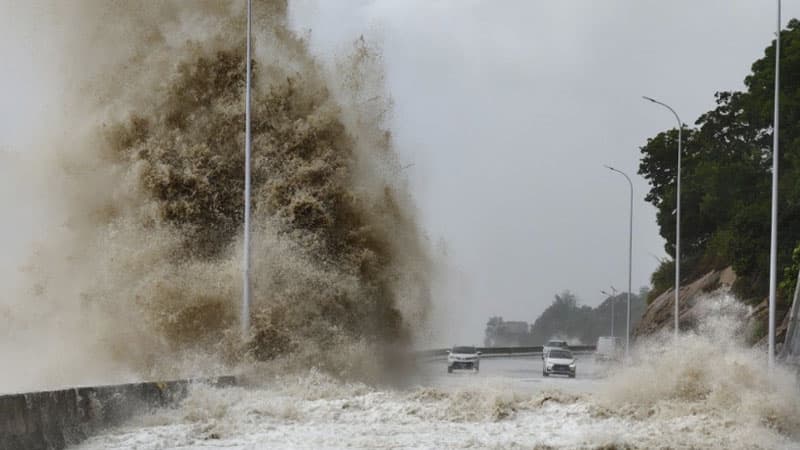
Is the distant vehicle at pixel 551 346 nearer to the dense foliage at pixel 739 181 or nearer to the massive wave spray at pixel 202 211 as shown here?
the dense foliage at pixel 739 181

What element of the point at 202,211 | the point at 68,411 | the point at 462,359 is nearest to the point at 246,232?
the point at 202,211

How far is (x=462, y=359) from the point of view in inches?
2052

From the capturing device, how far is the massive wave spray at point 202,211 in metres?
27.7

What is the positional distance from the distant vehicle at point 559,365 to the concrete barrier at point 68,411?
29430 millimetres

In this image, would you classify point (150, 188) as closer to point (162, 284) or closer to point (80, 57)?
point (162, 284)

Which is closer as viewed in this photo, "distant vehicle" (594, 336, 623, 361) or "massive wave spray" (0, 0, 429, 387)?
"massive wave spray" (0, 0, 429, 387)

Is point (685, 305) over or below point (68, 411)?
over

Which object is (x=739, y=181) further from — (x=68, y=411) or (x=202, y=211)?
(x=68, y=411)

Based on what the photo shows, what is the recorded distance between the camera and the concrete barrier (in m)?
14.7

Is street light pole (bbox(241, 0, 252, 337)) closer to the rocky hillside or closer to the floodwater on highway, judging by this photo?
the floodwater on highway

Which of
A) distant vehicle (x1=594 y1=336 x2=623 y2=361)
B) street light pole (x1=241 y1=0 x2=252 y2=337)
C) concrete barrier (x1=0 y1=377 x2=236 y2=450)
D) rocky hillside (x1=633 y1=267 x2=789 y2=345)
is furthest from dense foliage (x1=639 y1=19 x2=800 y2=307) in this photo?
concrete barrier (x1=0 y1=377 x2=236 y2=450)

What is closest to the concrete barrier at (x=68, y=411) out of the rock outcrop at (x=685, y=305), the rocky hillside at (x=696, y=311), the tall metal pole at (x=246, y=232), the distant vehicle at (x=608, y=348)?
the tall metal pole at (x=246, y=232)

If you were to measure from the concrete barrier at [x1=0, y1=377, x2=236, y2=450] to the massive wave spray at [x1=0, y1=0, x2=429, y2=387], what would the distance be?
22.4 feet

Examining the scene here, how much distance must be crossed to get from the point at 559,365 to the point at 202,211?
23016mm
